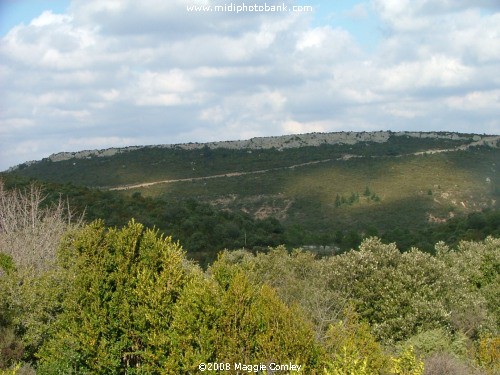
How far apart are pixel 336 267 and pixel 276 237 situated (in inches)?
1047

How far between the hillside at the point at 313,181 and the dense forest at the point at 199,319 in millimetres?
21072

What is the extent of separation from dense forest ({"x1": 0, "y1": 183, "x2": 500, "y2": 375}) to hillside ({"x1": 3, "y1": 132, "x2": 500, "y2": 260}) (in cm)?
2107

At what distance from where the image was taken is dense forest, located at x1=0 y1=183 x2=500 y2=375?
45.7ft

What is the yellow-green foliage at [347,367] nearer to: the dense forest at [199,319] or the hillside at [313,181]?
the dense forest at [199,319]

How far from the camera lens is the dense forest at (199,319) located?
45.7 ft

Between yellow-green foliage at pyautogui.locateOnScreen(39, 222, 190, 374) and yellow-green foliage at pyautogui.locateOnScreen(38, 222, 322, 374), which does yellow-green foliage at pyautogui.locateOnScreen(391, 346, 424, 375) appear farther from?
yellow-green foliage at pyautogui.locateOnScreen(39, 222, 190, 374)

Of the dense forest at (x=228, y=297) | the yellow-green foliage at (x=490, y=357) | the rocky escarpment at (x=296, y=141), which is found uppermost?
the rocky escarpment at (x=296, y=141)

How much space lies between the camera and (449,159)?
85500 mm

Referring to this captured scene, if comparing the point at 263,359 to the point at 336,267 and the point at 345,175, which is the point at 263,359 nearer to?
the point at 336,267

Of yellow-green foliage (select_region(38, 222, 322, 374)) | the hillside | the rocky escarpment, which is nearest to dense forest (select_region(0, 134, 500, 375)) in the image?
yellow-green foliage (select_region(38, 222, 322, 374))

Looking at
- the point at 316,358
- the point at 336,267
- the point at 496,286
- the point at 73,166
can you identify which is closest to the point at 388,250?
the point at 336,267

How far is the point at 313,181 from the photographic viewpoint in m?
80.2

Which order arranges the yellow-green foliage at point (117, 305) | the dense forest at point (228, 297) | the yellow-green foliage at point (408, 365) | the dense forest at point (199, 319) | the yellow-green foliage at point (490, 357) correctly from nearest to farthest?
the yellow-green foliage at point (408, 365) < the dense forest at point (199, 319) < the dense forest at point (228, 297) < the yellow-green foliage at point (117, 305) < the yellow-green foliage at point (490, 357)

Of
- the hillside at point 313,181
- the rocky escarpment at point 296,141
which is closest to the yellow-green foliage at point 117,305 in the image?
the hillside at point 313,181
